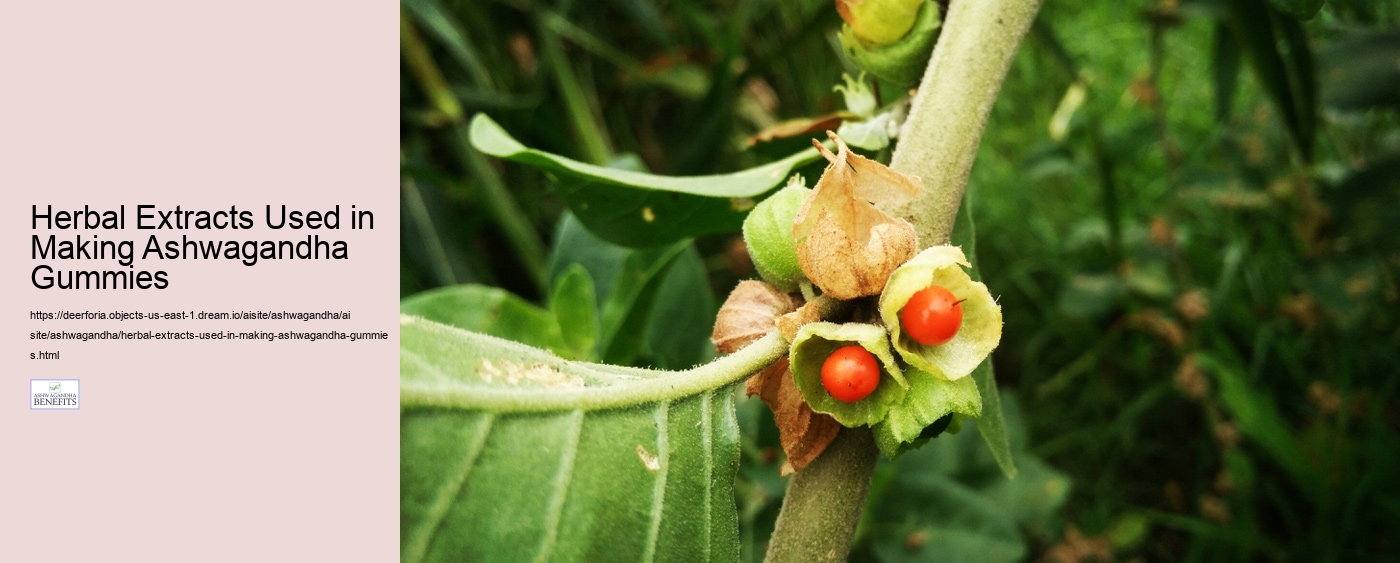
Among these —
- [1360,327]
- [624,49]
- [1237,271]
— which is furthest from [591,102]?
[1360,327]

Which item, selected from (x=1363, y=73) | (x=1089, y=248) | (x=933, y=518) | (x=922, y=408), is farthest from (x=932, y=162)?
(x=1089, y=248)

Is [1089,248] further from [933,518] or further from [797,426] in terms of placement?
[797,426]

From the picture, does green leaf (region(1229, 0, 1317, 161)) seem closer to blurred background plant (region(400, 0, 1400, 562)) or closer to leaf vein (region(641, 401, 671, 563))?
blurred background plant (region(400, 0, 1400, 562))

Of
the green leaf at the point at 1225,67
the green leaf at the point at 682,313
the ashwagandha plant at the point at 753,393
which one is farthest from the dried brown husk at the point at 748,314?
the green leaf at the point at 1225,67

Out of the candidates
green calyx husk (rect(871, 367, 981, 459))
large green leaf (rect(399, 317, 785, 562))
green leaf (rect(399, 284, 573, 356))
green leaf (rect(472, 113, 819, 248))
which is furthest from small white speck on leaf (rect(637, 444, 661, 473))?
green leaf (rect(399, 284, 573, 356))

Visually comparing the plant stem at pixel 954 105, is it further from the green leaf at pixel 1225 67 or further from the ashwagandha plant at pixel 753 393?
the green leaf at pixel 1225 67
